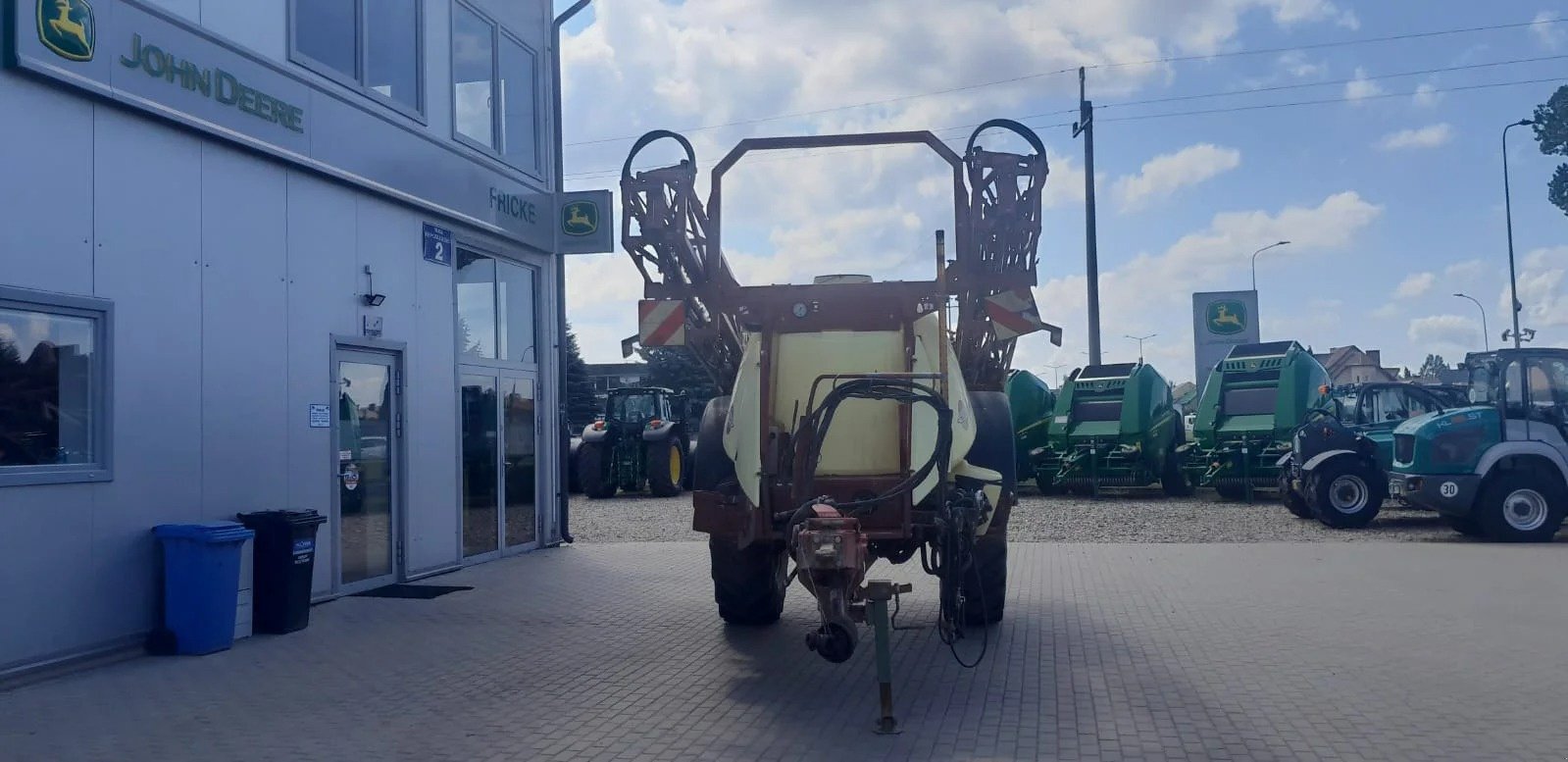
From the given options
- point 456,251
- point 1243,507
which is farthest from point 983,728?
point 1243,507

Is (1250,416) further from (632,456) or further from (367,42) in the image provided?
(367,42)

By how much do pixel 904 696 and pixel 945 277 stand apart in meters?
2.91

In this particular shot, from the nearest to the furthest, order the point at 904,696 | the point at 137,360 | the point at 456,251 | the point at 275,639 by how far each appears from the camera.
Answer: the point at 904,696 < the point at 137,360 < the point at 275,639 < the point at 456,251

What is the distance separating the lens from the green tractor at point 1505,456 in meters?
15.1

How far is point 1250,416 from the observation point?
2086 centimetres

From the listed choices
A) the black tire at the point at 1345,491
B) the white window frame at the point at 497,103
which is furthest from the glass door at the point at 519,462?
the black tire at the point at 1345,491

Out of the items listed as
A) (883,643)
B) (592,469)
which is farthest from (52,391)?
(592,469)

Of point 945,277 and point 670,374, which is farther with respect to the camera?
point 670,374

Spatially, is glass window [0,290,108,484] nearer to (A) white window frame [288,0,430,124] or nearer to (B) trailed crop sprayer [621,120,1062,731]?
(A) white window frame [288,0,430,124]

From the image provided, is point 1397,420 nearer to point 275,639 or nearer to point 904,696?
point 904,696

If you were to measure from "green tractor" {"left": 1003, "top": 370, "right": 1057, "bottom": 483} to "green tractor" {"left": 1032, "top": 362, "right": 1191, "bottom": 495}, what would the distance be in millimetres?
401

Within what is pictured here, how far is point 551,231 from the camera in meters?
15.3

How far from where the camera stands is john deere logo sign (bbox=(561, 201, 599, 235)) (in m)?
15.1

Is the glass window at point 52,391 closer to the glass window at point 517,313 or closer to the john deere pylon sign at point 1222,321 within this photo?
the glass window at point 517,313
